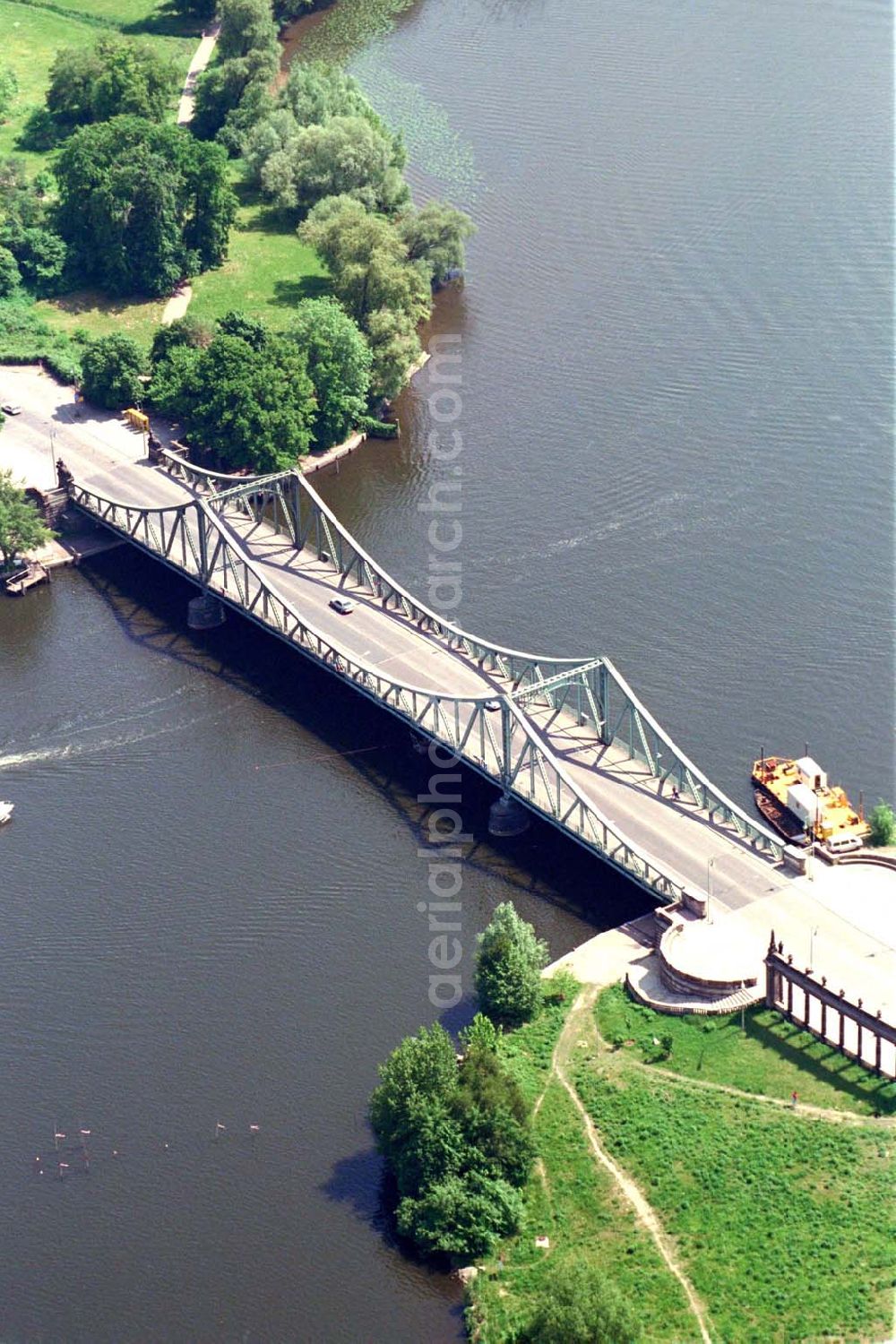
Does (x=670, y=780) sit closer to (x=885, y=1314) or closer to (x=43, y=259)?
(x=885, y=1314)

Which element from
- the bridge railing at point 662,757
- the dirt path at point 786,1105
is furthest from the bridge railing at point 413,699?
the dirt path at point 786,1105

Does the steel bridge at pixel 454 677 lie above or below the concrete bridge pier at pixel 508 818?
above

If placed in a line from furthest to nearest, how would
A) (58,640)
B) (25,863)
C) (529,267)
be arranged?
(529,267) < (58,640) < (25,863)

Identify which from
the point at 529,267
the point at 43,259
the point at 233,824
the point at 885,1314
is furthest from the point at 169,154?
the point at 885,1314

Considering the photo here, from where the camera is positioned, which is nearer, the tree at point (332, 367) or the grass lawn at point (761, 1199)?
the grass lawn at point (761, 1199)

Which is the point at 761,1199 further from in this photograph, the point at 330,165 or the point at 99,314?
the point at 330,165

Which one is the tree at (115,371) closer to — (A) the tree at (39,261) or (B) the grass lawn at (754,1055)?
(A) the tree at (39,261)

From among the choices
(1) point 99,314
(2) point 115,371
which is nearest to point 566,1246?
(2) point 115,371
